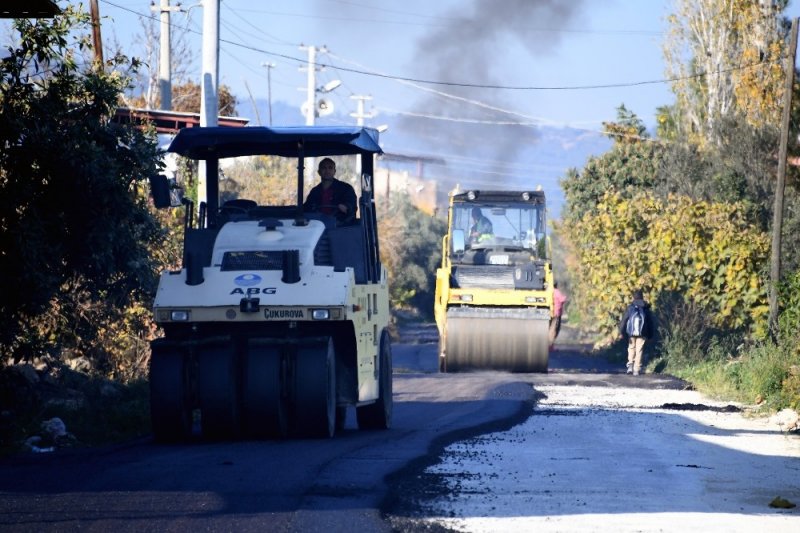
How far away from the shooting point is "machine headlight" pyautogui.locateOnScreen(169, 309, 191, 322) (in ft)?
41.7

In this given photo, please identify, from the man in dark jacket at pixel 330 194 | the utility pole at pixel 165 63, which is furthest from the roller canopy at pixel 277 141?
the utility pole at pixel 165 63

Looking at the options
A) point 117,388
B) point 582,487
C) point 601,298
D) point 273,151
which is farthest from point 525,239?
point 582,487

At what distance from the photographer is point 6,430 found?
1398 centimetres

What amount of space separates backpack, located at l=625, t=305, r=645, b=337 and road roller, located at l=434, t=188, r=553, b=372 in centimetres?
258

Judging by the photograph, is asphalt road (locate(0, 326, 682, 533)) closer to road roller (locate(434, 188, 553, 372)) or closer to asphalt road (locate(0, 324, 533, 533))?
asphalt road (locate(0, 324, 533, 533))

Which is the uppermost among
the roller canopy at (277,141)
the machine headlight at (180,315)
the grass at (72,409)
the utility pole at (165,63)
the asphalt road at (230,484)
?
the utility pole at (165,63)

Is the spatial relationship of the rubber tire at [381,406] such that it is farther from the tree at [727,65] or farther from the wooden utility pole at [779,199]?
the tree at [727,65]

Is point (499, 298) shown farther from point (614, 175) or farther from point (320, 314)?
point (614, 175)

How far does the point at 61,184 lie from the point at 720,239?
718 inches

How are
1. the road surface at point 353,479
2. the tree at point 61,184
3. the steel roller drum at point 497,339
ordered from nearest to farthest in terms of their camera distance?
1. the road surface at point 353,479
2. the tree at point 61,184
3. the steel roller drum at point 497,339

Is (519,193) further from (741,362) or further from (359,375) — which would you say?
(359,375)

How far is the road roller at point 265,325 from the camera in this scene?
12602mm

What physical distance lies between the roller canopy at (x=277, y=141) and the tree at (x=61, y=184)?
1119 millimetres

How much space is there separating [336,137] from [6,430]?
4629 millimetres
